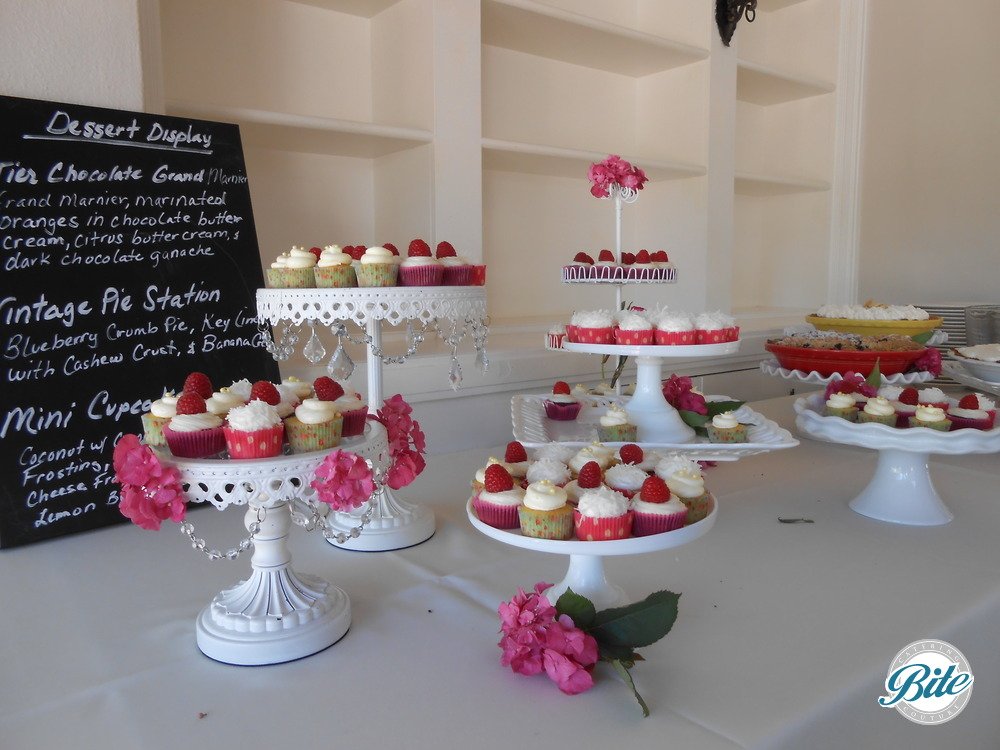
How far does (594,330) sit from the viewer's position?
3.84 ft

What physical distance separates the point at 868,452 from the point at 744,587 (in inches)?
30.2

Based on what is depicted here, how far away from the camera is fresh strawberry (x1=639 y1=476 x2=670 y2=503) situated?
68 centimetres

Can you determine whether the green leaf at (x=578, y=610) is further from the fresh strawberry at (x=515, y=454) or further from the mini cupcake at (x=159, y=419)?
the mini cupcake at (x=159, y=419)

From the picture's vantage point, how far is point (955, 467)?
52.1 inches

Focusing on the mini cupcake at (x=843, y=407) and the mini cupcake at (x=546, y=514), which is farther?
the mini cupcake at (x=843, y=407)

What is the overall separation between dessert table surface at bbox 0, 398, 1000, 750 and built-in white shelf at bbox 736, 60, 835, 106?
5.71 ft

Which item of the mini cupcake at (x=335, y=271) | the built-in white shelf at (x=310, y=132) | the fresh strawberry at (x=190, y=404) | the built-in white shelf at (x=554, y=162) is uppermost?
the built-in white shelf at (x=554, y=162)

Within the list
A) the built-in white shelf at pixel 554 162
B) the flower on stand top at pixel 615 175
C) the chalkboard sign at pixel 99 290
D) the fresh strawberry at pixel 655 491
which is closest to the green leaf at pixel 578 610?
the fresh strawberry at pixel 655 491

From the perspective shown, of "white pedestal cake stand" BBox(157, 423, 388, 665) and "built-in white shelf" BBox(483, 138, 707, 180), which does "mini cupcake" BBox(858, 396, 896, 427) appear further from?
"built-in white shelf" BBox(483, 138, 707, 180)

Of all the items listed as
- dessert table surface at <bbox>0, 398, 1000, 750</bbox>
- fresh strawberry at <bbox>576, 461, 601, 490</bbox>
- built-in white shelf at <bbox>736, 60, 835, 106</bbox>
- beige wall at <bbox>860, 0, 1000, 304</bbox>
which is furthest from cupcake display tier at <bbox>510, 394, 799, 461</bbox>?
beige wall at <bbox>860, 0, 1000, 304</bbox>

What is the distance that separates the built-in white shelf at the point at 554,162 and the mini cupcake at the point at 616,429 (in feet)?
2.92

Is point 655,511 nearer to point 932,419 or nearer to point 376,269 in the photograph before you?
point 376,269

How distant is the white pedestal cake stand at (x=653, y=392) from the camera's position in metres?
1.13

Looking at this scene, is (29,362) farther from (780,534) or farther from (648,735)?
(780,534)
